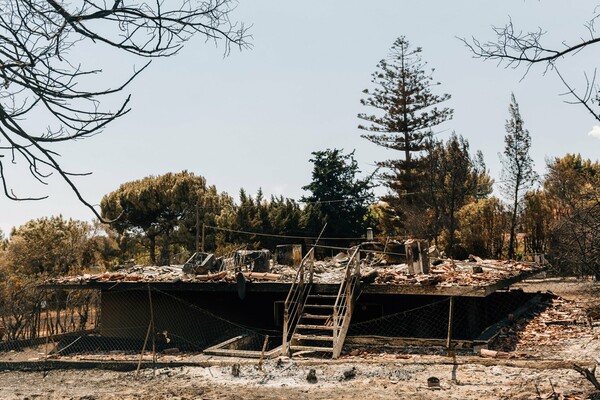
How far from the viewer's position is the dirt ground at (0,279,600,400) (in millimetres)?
9430

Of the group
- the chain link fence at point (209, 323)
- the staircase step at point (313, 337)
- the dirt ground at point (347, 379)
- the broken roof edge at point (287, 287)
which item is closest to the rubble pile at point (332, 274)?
the broken roof edge at point (287, 287)

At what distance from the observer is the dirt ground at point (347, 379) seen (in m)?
9.43

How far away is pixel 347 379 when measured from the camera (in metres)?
10.6

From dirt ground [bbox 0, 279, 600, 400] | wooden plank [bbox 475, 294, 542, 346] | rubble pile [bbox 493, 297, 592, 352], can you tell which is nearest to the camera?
dirt ground [bbox 0, 279, 600, 400]

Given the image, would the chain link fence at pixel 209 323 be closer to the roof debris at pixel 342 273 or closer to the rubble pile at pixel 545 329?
the roof debris at pixel 342 273

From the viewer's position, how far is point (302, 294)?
15.2 m

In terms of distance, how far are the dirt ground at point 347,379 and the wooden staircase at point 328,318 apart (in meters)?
0.62

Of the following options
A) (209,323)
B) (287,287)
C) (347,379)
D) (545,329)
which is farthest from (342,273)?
(347,379)

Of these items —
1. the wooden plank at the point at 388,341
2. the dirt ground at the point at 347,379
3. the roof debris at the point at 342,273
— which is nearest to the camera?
the dirt ground at the point at 347,379

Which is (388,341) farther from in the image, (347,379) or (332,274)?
(332,274)

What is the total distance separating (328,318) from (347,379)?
3838mm

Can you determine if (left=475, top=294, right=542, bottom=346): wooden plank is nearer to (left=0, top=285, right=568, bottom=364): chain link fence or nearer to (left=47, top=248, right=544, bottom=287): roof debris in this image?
(left=0, top=285, right=568, bottom=364): chain link fence

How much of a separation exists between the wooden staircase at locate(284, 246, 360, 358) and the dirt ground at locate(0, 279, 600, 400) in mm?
619

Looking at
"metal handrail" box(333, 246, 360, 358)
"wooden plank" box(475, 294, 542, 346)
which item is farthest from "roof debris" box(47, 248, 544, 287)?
"wooden plank" box(475, 294, 542, 346)
